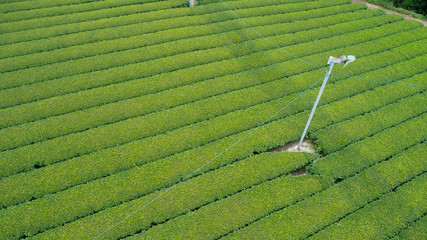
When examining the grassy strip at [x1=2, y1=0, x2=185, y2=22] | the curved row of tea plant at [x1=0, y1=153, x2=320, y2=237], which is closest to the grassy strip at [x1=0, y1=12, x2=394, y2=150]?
Result: the curved row of tea plant at [x1=0, y1=153, x2=320, y2=237]

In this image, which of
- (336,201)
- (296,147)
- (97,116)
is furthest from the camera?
(97,116)

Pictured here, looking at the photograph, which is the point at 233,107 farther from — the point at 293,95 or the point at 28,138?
the point at 28,138

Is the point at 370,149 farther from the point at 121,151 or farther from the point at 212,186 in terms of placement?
the point at 121,151

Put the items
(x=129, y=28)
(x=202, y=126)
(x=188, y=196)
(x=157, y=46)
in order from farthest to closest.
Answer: (x=129, y=28)
(x=157, y=46)
(x=202, y=126)
(x=188, y=196)

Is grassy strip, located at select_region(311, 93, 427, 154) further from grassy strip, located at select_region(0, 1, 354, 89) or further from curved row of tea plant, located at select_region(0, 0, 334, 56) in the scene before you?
curved row of tea plant, located at select_region(0, 0, 334, 56)

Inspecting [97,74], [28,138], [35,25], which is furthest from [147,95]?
[35,25]

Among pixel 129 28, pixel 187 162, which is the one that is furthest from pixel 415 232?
pixel 129 28
